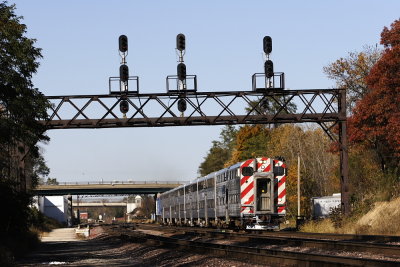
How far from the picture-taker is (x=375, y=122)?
1710 inches

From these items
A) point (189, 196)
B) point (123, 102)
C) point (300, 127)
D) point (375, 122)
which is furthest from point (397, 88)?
point (300, 127)

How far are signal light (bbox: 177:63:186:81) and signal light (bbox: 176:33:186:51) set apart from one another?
3.02 feet

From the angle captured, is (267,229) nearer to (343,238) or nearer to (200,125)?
(343,238)

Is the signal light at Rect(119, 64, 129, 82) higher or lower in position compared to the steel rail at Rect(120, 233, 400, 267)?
higher

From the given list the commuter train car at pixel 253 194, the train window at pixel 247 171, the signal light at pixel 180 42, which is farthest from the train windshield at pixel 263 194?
the signal light at pixel 180 42

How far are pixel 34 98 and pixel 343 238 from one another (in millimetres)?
12835

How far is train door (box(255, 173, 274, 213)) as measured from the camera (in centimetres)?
3541

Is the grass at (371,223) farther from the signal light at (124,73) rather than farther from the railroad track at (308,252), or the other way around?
the signal light at (124,73)

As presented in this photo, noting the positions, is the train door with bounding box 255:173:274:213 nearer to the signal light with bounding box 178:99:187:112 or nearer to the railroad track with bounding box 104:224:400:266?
the railroad track with bounding box 104:224:400:266

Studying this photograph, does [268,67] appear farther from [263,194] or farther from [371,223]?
[371,223]

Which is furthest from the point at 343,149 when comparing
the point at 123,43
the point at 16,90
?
the point at 16,90

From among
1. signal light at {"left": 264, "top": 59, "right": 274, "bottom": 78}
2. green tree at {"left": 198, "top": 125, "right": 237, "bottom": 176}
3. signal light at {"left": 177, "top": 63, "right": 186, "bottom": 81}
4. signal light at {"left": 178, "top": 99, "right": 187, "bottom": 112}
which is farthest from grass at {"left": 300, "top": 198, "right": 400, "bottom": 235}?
green tree at {"left": 198, "top": 125, "right": 237, "bottom": 176}

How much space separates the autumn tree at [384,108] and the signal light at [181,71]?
10005 mm

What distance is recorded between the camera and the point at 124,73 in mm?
42969
